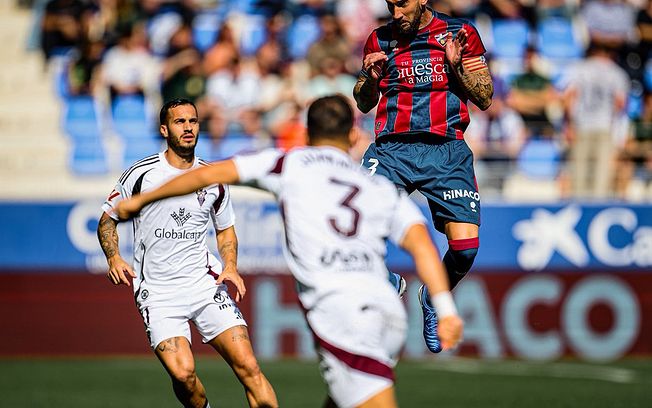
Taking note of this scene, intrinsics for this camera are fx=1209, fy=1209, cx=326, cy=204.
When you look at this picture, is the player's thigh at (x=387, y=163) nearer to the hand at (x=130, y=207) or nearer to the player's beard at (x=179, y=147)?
the player's beard at (x=179, y=147)

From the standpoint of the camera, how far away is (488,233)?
17531mm

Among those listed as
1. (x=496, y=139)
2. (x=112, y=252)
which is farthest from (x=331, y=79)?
(x=112, y=252)

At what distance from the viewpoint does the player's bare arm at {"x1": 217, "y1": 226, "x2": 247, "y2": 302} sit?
9117mm

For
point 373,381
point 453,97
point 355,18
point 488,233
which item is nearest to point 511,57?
point 355,18

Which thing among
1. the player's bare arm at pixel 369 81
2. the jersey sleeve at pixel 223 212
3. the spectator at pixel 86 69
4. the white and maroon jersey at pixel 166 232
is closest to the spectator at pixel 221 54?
the spectator at pixel 86 69

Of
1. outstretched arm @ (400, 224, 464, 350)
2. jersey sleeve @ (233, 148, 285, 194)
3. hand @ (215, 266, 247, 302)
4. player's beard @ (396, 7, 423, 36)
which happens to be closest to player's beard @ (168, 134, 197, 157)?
hand @ (215, 266, 247, 302)

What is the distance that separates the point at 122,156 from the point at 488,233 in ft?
17.7

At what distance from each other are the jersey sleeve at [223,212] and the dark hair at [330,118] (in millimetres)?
2755

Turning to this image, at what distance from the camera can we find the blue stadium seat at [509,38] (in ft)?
66.1

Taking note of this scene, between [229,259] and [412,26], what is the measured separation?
2.28 metres

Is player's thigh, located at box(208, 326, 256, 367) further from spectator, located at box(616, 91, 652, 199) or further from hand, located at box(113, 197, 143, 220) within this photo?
spectator, located at box(616, 91, 652, 199)

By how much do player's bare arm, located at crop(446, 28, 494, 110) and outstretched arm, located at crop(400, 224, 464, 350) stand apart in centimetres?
216

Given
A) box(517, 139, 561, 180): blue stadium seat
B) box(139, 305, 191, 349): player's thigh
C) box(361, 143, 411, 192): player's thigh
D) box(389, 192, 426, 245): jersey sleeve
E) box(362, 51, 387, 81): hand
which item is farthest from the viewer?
box(517, 139, 561, 180): blue stadium seat

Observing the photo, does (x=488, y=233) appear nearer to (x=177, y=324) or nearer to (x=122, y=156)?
(x=122, y=156)
